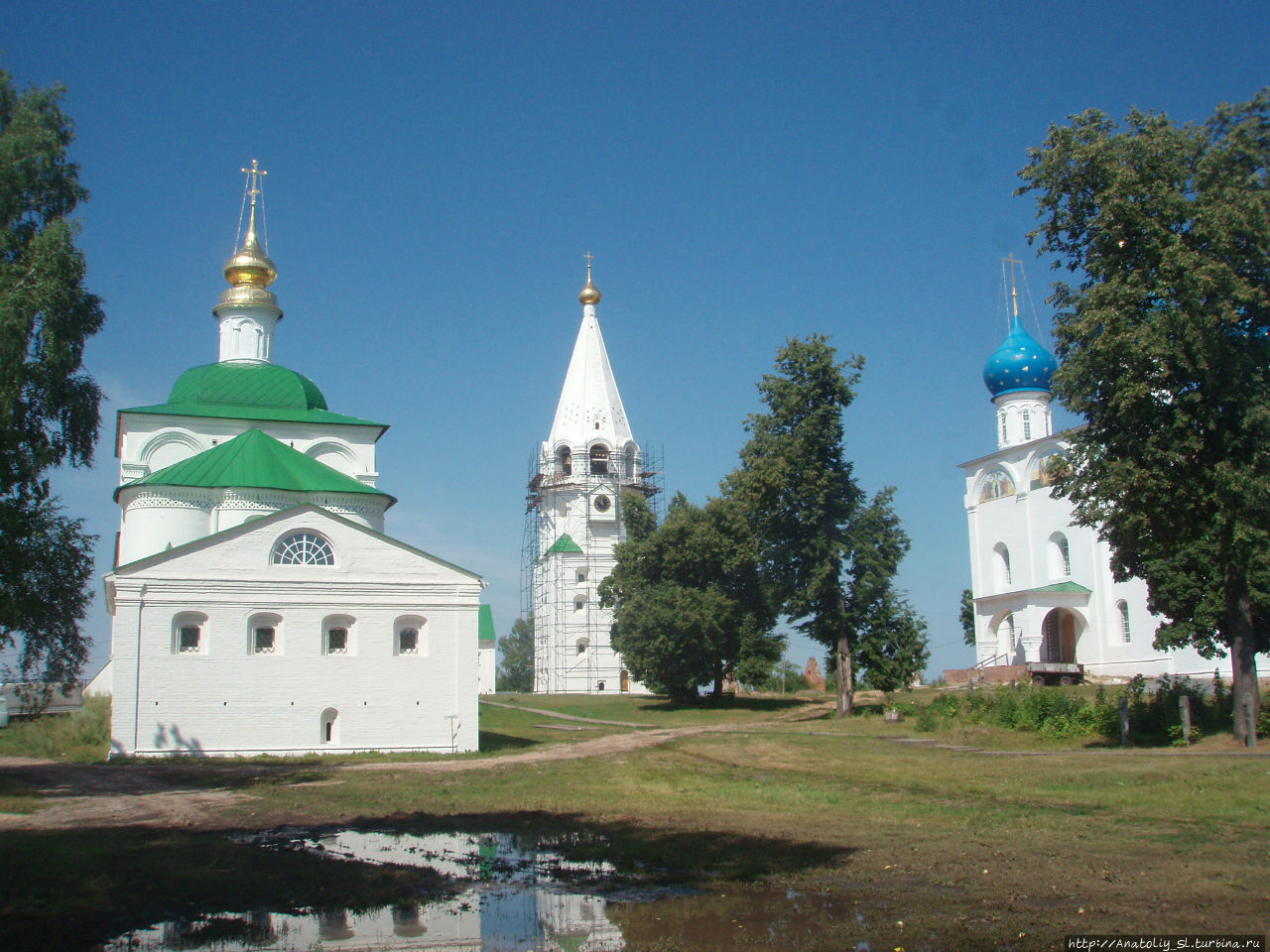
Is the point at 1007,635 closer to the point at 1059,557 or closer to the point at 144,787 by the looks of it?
the point at 1059,557

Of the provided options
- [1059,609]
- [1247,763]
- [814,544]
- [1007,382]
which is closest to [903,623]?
[814,544]

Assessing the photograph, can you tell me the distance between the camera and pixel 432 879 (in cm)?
906

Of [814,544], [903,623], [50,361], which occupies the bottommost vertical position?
[903,623]

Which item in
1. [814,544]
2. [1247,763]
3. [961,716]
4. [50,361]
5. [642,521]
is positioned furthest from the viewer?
[642,521]

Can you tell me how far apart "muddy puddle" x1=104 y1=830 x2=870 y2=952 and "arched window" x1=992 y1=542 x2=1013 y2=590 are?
39.0m

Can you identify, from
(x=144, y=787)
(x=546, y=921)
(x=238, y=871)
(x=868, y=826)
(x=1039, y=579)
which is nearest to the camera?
(x=546, y=921)

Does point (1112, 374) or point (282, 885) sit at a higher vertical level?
point (1112, 374)

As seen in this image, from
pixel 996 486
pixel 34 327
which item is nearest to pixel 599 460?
pixel 996 486

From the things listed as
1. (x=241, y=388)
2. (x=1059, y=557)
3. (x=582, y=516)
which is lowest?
(x=1059, y=557)

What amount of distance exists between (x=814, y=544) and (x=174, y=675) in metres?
17.5

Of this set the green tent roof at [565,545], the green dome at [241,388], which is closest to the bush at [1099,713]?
the green dome at [241,388]

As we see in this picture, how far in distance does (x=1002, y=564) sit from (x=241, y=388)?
31.6 metres

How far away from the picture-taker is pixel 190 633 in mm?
22328

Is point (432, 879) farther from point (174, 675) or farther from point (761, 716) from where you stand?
point (761, 716)
